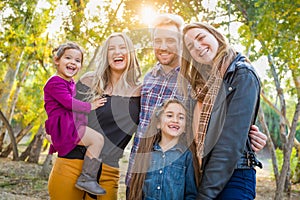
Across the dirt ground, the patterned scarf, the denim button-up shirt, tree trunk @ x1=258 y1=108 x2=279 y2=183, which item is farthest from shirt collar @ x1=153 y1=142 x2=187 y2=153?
tree trunk @ x1=258 y1=108 x2=279 y2=183

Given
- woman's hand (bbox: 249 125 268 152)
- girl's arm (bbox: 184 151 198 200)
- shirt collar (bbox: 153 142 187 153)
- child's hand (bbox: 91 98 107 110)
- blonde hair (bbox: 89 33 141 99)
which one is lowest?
girl's arm (bbox: 184 151 198 200)

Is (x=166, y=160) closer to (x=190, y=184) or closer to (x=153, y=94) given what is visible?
(x=190, y=184)

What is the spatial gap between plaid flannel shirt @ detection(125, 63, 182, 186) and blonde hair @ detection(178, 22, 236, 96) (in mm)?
179

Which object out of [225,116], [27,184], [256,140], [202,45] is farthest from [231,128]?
[27,184]

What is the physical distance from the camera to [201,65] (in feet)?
6.91

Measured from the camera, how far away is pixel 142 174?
91.0 inches

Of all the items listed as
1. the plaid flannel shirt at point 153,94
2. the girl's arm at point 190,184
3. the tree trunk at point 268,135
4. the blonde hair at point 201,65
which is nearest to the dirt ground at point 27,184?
the tree trunk at point 268,135

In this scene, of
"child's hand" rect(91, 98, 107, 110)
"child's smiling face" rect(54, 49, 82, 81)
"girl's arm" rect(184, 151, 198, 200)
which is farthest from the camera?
"child's smiling face" rect(54, 49, 82, 81)

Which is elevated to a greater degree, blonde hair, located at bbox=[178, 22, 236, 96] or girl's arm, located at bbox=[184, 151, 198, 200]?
blonde hair, located at bbox=[178, 22, 236, 96]

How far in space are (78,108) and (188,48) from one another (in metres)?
0.97

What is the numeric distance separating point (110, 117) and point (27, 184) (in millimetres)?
5382

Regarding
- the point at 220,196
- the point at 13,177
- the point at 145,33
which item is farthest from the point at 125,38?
the point at 13,177

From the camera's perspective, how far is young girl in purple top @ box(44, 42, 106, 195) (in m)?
2.54

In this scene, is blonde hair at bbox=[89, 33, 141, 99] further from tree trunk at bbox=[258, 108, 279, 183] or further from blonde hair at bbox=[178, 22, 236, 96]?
tree trunk at bbox=[258, 108, 279, 183]
